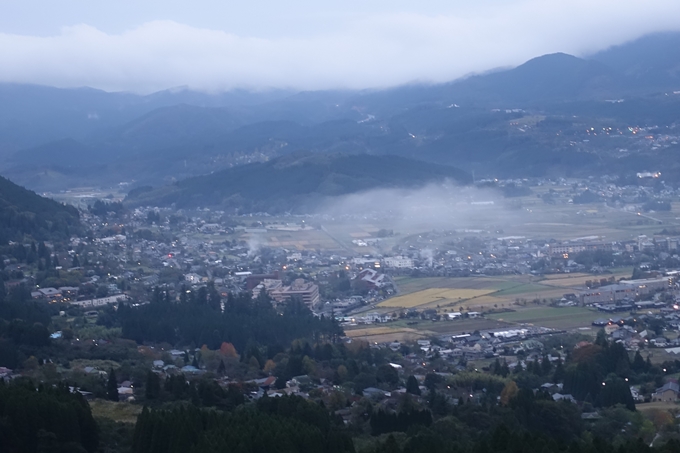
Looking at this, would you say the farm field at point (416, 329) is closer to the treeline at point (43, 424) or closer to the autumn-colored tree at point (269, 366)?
the autumn-colored tree at point (269, 366)

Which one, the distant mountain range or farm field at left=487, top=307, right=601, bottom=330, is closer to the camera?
farm field at left=487, top=307, right=601, bottom=330

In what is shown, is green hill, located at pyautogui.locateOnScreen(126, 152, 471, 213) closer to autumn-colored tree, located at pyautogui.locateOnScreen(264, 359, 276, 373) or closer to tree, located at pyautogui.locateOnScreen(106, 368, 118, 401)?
autumn-colored tree, located at pyautogui.locateOnScreen(264, 359, 276, 373)

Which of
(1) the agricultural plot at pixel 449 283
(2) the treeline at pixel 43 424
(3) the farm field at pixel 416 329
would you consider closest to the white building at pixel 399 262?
(1) the agricultural plot at pixel 449 283

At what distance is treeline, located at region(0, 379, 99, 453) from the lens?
48.6 feet

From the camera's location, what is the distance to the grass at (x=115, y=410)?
1769cm

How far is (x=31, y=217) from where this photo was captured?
42.8m

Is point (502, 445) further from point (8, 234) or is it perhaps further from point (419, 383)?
point (8, 234)

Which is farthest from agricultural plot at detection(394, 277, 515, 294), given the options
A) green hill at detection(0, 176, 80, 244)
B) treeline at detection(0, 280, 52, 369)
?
green hill at detection(0, 176, 80, 244)

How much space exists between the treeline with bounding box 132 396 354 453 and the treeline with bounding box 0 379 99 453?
28.9 inches

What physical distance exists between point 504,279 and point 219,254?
12.2m

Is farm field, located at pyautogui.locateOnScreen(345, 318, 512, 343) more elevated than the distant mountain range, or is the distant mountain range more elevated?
the distant mountain range

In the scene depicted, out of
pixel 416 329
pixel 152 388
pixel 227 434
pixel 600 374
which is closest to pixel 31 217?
pixel 416 329

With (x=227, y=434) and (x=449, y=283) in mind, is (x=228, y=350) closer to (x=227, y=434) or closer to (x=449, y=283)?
(x=227, y=434)

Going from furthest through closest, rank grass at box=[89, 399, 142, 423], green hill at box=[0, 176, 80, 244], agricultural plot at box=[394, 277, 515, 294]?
green hill at box=[0, 176, 80, 244] → agricultural plot at box=[394, 277, 515, 294] → grass at box=[89, 399, 142, 423]
